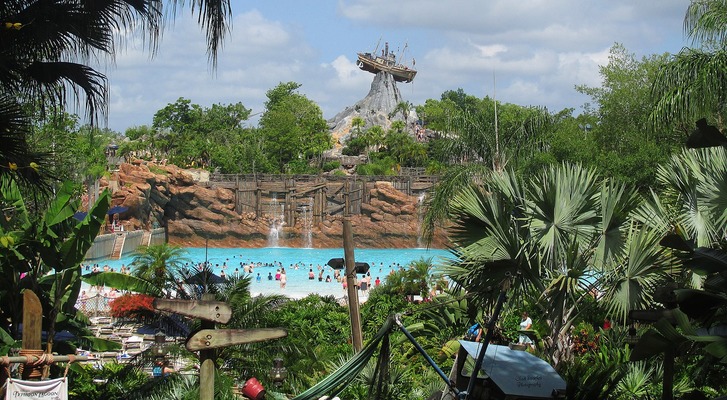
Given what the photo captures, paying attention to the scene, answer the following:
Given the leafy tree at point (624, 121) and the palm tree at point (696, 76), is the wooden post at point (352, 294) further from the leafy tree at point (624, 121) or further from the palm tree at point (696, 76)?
the leafy tree at point (624, 121)

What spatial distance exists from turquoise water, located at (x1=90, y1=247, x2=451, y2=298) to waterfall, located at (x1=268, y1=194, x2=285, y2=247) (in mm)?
773

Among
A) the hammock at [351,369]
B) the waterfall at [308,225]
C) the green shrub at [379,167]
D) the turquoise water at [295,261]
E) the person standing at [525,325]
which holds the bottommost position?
the turquoise water at [295,261]

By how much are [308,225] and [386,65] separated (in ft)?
133

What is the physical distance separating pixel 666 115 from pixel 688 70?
0.94 meters

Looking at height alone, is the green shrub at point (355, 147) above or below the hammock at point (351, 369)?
above

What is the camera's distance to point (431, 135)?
3565 inches

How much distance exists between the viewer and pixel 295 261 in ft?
187

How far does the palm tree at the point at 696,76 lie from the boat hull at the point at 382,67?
86.6m

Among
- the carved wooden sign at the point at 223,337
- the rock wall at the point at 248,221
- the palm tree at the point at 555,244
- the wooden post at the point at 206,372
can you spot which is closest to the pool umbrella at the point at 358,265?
the palm tree at the point at 555,244

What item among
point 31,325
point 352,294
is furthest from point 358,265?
point 31,325

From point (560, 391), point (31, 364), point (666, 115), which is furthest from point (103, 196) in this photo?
point (666, 115)

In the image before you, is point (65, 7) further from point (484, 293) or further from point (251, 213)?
point (251, 213)

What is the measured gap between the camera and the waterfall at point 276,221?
216ft

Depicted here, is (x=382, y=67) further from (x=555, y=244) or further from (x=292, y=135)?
(x=555, y=244)
